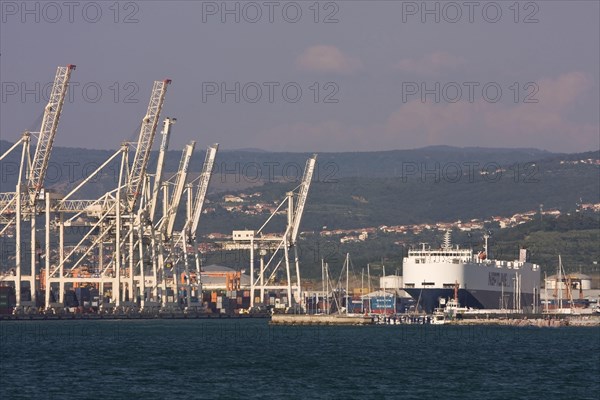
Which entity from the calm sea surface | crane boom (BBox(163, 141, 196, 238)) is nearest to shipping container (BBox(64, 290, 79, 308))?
crane boom (BBox(163, 141, 196, 238))

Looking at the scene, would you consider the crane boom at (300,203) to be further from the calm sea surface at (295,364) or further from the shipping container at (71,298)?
the calm sea surface at (295,364)

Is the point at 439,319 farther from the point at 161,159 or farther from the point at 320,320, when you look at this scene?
the point at 161,159

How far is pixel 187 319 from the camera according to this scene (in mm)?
165000

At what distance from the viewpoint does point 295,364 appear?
81.3 metres

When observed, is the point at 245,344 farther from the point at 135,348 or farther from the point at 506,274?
the point at 506,274

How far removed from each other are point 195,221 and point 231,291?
18.5m

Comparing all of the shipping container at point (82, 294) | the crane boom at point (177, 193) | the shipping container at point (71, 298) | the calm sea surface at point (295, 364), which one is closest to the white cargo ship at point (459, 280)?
the crane boom at point (177, 193)

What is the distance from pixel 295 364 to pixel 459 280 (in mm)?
85963

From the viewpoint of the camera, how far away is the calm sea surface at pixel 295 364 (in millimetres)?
64688

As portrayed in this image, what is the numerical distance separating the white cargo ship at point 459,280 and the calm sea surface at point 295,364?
39927 millimetres

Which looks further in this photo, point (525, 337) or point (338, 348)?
point (525, 337)

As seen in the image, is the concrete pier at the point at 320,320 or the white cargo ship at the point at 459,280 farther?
the white cargo ship at the point at 459,280

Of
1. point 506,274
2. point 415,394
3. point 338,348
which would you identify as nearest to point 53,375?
point 415,394

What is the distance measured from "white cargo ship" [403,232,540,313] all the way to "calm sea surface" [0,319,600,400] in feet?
131
